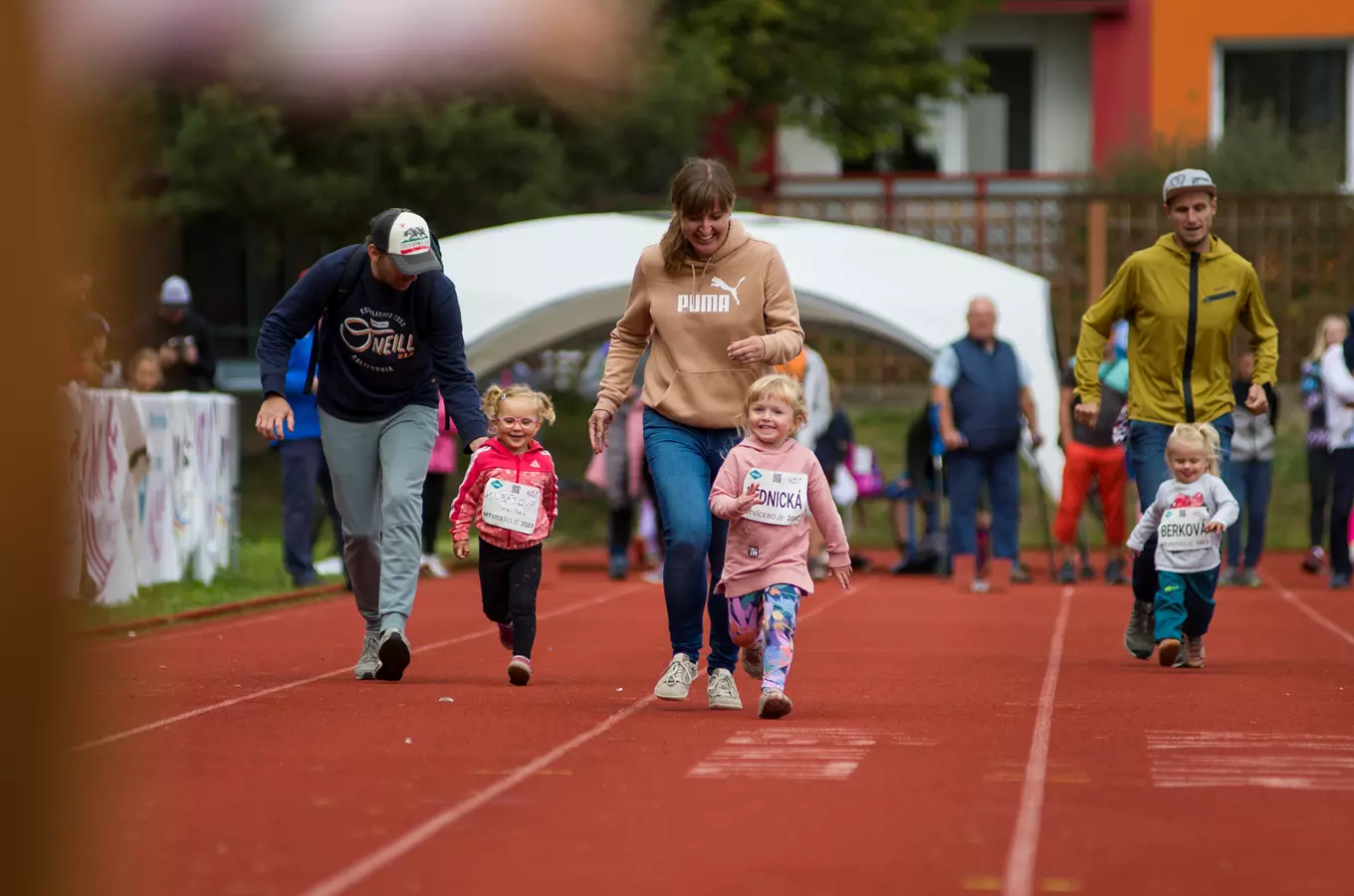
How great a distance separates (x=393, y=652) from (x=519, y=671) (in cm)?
53

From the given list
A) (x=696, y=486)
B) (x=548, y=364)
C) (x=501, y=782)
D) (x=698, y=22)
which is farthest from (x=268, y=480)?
(x=501, y=782)

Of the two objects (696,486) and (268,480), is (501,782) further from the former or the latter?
(268,480)

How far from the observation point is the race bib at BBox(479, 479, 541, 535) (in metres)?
8.61

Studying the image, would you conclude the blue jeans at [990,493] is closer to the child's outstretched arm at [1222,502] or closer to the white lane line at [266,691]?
the white lane line at [266,691]

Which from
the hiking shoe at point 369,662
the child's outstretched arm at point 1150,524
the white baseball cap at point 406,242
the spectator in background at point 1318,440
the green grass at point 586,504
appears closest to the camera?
the white baseball cap at point 406,242

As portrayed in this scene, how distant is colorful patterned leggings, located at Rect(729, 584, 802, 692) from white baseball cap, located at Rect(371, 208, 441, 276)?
2.02 m

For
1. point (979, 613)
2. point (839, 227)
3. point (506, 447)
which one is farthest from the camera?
point (839, 227)

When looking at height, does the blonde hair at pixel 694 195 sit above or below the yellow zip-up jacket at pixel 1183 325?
above

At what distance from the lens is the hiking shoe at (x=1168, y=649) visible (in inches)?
363

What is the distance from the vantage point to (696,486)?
7.30 metres

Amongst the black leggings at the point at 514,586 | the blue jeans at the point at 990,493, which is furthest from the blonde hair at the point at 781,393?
the blue jeans at the point at 990,493

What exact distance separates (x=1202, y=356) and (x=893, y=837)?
204 inches

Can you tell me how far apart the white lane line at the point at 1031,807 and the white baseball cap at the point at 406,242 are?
9.88ft

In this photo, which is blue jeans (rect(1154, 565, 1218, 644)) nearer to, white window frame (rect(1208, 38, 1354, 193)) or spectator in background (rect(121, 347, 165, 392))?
spectator in background (rect(121, 347, 165, 392))
